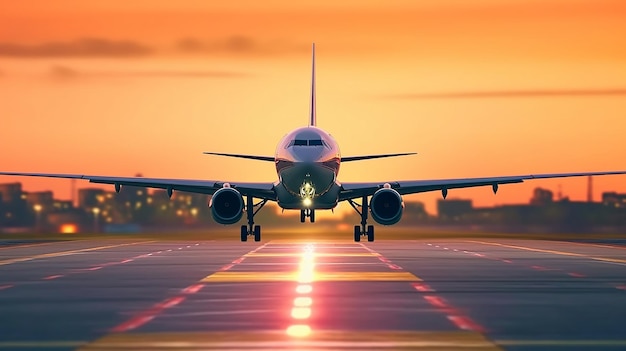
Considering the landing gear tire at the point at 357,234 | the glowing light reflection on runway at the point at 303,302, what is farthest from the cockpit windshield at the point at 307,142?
the glowing light reflection on runway at the point at 303,302

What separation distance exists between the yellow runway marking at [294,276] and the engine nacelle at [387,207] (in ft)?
85.7

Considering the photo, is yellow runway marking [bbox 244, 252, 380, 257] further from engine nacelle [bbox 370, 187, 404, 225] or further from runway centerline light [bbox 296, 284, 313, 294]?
runway centerline light [bbox 296, 284, 313, 294]

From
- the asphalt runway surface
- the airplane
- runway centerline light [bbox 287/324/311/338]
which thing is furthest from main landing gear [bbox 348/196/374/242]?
runway centerline light [bbox 287/324/311/338]

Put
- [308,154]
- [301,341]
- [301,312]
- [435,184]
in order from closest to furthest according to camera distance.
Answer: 1. [301,341]
2. [301,312]
3. [308,154]
4. [435,184]

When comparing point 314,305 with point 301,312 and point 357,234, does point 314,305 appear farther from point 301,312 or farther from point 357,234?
point 357,234

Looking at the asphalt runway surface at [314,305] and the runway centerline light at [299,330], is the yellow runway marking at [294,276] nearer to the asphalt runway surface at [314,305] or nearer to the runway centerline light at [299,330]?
the asphalt runway surface at [314,305]

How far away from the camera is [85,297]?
77.3 feet

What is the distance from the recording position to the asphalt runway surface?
16.0 m

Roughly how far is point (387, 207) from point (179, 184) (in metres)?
11.3

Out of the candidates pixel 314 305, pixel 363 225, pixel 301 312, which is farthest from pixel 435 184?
pixel 301 312

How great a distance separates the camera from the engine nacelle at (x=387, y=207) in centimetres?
5828

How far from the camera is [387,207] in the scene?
58.6 metres

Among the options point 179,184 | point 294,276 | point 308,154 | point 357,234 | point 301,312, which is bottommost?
point 301,312

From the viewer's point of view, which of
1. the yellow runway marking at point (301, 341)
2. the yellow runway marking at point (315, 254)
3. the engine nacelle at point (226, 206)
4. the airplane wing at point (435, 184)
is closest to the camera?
the yellow runway marking at point (301, 341)
